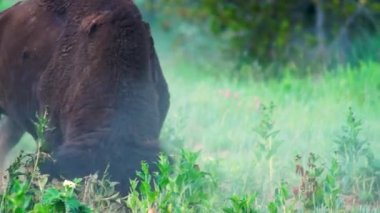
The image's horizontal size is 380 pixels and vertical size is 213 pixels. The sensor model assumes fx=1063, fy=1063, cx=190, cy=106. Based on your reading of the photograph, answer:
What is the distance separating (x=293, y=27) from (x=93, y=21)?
8.33 metres

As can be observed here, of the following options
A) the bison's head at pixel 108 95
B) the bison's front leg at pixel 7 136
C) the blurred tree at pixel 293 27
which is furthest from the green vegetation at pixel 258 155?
the blurred tree at pixel 293 27

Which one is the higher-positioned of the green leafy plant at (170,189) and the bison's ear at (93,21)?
the bison's ear at (93,21)

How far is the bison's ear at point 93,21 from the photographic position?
6102 mm

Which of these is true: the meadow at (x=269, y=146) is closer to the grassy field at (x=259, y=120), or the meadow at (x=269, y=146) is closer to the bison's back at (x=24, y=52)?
the grassy field at (x=259, y=120)

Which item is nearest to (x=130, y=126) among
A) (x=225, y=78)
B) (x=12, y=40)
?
(x=12, y=40)

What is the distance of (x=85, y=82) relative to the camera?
5961 millimetres

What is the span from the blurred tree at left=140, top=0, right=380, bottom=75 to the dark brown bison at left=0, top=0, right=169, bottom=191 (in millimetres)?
7161

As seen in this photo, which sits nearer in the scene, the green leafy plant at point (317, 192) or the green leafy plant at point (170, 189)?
the green leafy plant at point (170, 189)

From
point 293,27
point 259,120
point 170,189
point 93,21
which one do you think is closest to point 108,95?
point 93,21

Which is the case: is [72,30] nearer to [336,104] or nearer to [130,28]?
[130,28]

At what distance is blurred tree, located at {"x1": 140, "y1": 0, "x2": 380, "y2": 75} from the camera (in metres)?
13.8

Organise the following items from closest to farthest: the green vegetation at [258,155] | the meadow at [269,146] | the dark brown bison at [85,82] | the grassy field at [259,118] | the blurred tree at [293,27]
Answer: the green vegetation at [258,155] < the dark brown bison at [85,82] < the meadow at [269,146] < the grassy field at [259,118] < the blurred tree at [293,27]

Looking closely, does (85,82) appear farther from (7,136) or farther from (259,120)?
(259,120)

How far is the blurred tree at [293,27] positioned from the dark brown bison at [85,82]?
282 inches
